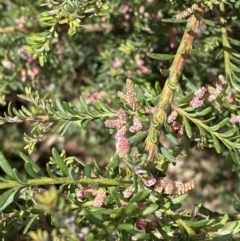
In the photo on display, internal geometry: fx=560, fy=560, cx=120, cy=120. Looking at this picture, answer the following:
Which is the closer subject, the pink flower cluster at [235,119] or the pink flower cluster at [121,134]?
the pink flower cluster at [121,134]

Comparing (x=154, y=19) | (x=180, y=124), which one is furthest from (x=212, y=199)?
(x=180, y=124)

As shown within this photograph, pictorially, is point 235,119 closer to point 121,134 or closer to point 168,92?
point 168,92

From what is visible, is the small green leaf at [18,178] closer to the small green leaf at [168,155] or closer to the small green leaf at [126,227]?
the small green leaf at [126,227]

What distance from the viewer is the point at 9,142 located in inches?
81.7

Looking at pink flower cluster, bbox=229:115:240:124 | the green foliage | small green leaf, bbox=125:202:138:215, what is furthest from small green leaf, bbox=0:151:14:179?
pink flower cluster, bbox=229:115:240:124

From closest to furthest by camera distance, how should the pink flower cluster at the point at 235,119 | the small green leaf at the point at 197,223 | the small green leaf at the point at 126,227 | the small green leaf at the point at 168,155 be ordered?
the small green leaf at the point at 126,227, the small green leaf at the point at 197,223, the small green leaf at the point at 168,155, the pink flower cluster at the point at 235,119

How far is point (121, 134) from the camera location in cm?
86

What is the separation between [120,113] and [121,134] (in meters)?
0.05

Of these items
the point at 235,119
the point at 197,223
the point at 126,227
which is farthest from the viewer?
the point at 235,119

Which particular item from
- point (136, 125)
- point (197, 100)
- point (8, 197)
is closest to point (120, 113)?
point (136, 125)

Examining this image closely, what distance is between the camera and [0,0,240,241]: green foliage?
755mm

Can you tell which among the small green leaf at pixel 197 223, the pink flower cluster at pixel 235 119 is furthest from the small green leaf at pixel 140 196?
the pink flower cluster at pixel 235 119

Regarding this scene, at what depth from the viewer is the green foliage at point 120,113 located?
2.48 ft

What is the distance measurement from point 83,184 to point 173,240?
0.16 m
